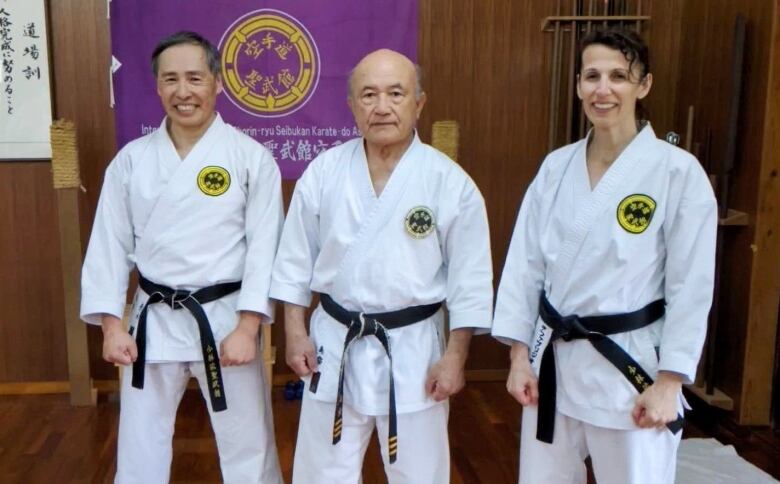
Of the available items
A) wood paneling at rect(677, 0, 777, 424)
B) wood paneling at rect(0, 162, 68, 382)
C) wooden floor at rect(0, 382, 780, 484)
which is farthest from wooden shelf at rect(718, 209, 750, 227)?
wood paneling at rect(0, 162, 68, 382)

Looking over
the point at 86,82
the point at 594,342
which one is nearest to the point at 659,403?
the point at 594,342

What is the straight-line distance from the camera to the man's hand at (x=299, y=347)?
6.02 ft

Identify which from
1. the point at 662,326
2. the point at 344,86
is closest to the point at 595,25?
the point at 344,86

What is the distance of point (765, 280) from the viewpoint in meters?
3.09

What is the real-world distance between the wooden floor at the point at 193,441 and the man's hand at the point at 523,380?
1105 mm

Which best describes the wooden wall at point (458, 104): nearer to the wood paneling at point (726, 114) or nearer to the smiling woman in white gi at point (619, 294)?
the wood paneling at point (726, 114)

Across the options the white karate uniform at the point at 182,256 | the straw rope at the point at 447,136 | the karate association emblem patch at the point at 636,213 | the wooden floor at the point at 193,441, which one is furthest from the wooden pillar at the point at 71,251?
the karate association emblem patch at the point at 636,213

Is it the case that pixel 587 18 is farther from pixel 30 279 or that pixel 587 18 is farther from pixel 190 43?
pixel 30 279

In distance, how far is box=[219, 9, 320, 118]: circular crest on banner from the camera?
11.2 feet

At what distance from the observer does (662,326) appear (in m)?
1.59

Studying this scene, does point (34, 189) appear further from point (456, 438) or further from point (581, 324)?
point (581, 324)

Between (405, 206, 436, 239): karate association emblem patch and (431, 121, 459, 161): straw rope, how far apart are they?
143 cm

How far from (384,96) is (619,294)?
2.39 feet

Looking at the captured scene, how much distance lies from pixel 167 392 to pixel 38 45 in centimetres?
215
